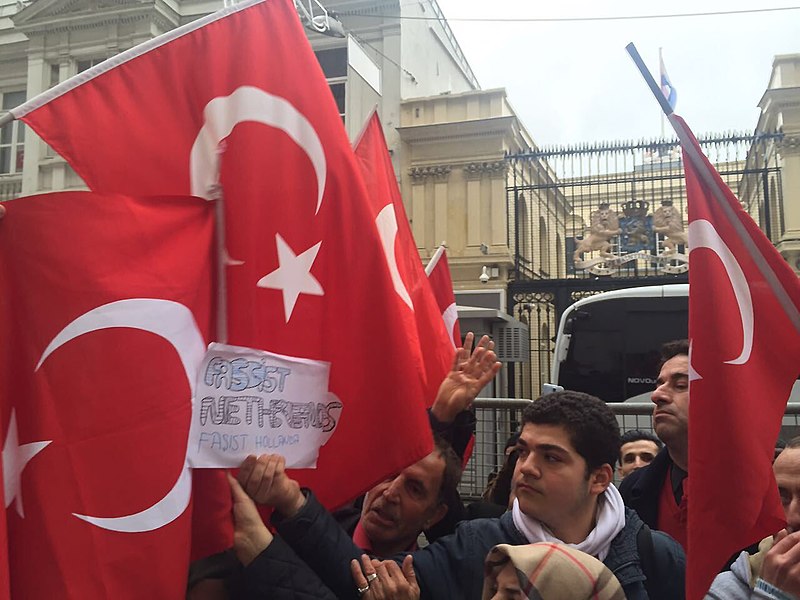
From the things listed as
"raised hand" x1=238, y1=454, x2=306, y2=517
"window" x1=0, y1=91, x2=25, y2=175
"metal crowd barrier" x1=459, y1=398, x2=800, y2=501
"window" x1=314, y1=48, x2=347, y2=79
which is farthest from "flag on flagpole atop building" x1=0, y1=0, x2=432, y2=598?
"window" x1=0, y1=91, x2=25, y2=175

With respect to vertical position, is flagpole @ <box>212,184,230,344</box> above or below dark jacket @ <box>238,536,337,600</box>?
above

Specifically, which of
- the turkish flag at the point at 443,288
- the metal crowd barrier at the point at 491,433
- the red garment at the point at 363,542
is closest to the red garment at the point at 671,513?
the red garment at the point at 363,542

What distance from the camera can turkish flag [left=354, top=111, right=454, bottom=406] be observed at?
3.75m

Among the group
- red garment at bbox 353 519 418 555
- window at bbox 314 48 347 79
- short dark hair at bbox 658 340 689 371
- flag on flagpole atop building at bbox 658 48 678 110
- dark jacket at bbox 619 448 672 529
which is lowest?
red garment at bbox 353 519 418 555

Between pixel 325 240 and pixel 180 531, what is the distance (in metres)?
1.07

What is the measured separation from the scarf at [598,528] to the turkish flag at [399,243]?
1509mm

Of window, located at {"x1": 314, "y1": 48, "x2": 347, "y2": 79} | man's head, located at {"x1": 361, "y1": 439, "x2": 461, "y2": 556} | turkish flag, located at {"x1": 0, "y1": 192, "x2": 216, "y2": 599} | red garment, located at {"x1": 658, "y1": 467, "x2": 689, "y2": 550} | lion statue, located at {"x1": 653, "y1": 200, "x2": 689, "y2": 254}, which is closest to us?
turkish flag, located at {"x1": 0, "y1": 192, "x2": 216, "y2": 599}

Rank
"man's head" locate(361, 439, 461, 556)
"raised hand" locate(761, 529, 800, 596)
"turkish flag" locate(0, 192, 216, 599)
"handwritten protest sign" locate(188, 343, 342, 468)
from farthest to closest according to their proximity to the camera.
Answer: "man's head" locate(361, 439, 461, 556) < "handwritten protest sign" locate(188, 343, 342, 468) < "turkish flag" locate(0, 192, 216, 599) < "raised hand" locate(761, 529, 800, 596)

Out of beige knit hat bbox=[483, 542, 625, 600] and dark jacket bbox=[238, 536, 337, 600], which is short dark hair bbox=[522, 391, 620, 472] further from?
dark jacket bbox=[238, 536, 337, 600]

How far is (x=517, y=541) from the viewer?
213cm

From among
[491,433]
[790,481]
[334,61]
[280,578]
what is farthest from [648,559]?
[334,61]

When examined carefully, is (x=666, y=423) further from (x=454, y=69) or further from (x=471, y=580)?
(x=454, y=69)

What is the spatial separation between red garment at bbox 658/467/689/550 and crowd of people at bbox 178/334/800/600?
2.13ft

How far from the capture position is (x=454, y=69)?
22859 mm
